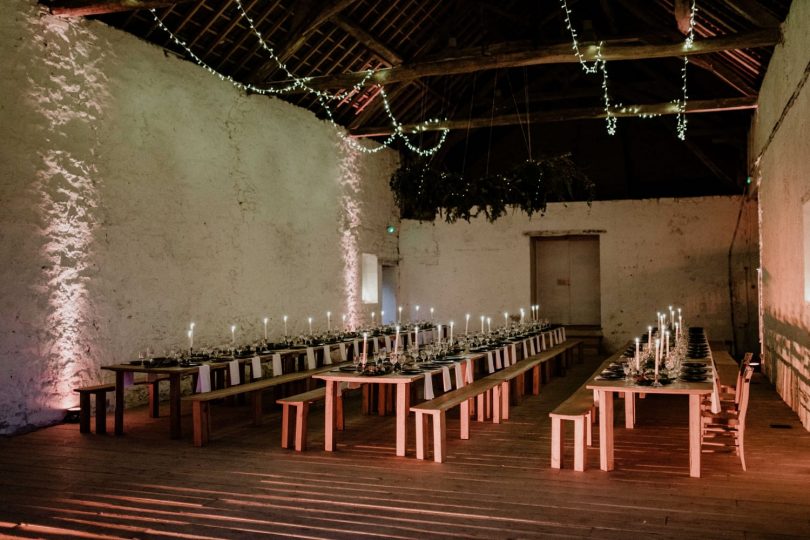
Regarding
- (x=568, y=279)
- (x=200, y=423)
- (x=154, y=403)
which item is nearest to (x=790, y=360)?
(x=200, y=423)

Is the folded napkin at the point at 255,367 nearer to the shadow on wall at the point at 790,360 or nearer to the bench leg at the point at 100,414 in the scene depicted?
the bench leg at the point at 100,414

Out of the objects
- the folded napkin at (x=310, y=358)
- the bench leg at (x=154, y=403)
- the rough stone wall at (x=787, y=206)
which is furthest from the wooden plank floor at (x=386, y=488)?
the folded napkin at (x=310, y=358)

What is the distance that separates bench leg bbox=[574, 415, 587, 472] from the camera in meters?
5.17

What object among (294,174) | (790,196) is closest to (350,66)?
(294,174)

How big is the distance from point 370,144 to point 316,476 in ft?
33.6

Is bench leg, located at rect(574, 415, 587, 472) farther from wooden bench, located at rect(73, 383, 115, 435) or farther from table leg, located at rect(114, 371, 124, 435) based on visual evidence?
wooden bench, located at rect(73, 383, 115, 435)

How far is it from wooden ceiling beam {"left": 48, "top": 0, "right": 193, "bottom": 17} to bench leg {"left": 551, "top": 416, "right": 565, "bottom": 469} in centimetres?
543

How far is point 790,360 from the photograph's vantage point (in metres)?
7.73

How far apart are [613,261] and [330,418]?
9.89 m

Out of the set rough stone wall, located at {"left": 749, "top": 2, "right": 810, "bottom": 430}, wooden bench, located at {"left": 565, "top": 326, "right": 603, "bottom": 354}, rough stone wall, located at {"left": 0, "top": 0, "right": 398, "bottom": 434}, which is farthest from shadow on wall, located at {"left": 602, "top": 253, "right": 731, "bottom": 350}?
rough stone wall, located at {"left": 0, "top": 0, "right": 398, "bottom": 434}

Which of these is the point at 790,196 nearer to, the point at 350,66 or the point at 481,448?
the point at 481,448

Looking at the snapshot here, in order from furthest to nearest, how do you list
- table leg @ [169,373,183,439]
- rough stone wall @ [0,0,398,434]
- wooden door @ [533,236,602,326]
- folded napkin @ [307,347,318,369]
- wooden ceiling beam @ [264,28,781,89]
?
wooden door @ [533,236,602,326], folded napkin @ [307,347,318,369], wooden ceiling beam @ [264,28,781,89], rough stone wall @ [0,0,398,434], table leg @ [169,373,183,439]

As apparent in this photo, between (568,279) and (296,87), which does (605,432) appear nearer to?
(296,87)

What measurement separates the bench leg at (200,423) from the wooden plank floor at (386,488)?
0.40 feet
